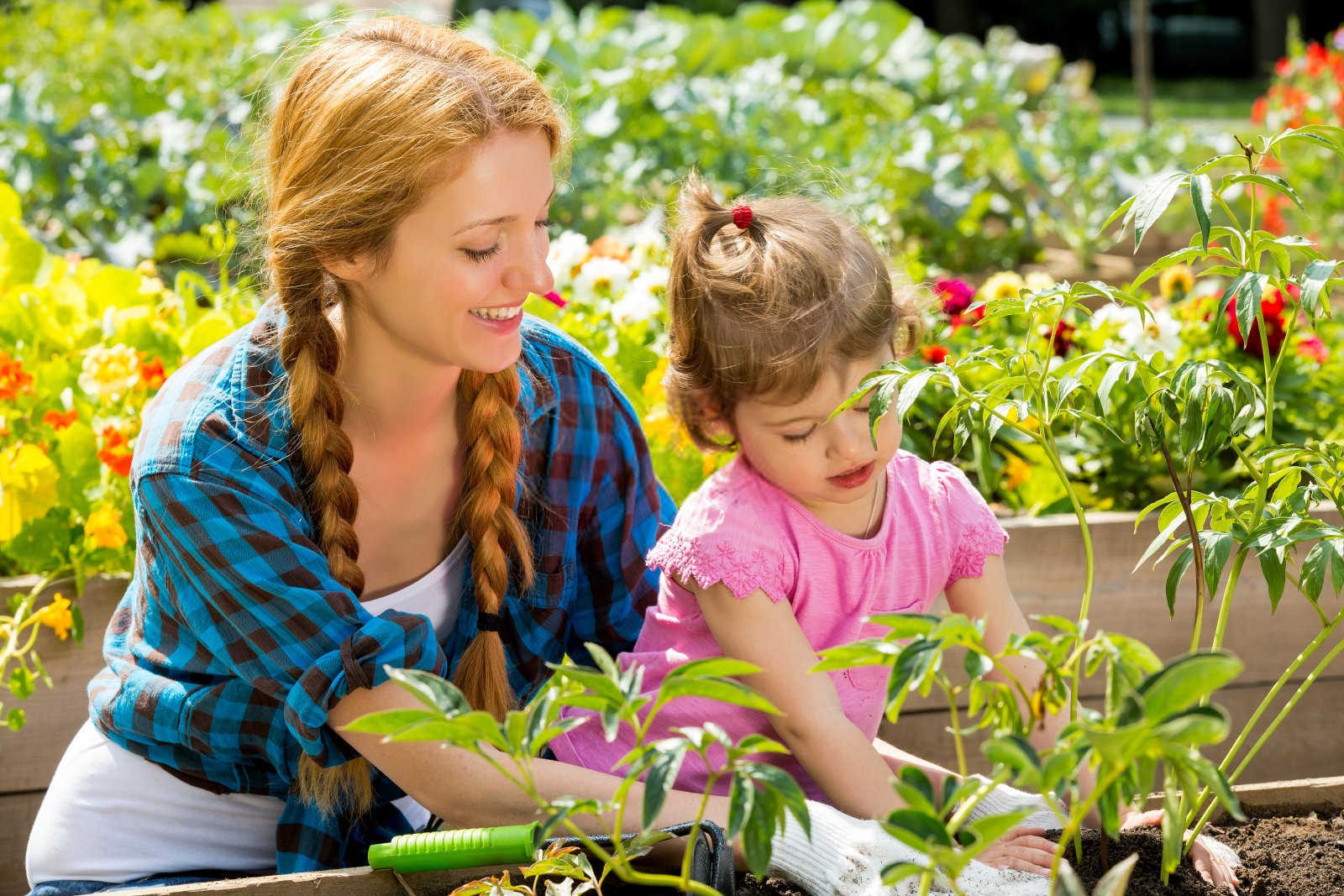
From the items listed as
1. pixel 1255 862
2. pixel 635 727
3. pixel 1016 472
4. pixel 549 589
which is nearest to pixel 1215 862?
pixel 1255 862

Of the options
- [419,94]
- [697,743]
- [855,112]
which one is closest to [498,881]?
[697,743]

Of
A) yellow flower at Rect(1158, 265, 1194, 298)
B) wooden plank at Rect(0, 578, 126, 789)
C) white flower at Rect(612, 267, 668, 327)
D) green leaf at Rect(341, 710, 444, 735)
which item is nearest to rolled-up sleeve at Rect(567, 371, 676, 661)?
white flower at Rect(612, 267, 668, 327)

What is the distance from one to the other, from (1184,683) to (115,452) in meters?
1.52

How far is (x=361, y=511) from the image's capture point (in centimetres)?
151

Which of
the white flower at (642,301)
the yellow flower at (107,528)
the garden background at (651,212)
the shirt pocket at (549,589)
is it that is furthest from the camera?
the white flower at (642,301)

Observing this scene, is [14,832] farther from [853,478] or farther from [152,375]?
[853,478]

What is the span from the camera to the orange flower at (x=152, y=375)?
1924 mm

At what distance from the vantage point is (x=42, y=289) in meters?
2.24

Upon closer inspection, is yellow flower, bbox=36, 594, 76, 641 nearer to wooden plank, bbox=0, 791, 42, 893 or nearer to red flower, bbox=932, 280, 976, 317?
wooden plank, bbox=0, 791, 42, 893

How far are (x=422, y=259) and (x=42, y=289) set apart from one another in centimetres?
122

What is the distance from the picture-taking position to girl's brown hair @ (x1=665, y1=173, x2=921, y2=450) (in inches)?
54.6

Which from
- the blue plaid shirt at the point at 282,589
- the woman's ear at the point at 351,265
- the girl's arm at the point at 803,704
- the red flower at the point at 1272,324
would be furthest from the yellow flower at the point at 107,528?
the red flower at the point at 1272,324

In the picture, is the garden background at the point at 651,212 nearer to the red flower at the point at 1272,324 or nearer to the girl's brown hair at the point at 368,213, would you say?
the red flower at the point at 1272,324

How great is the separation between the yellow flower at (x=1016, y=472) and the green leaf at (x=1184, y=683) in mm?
1487
